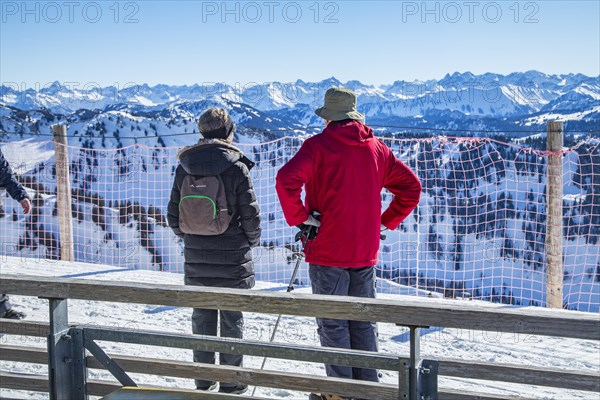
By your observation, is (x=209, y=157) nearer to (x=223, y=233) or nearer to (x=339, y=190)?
(x=223, y=233)

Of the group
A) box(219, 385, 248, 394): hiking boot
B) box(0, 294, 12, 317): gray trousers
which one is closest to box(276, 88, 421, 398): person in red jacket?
box(219, 385, 248, 394): hiking boot

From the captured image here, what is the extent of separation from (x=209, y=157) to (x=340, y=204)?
2.64 feet

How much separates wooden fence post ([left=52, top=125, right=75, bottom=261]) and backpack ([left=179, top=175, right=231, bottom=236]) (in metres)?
4.77

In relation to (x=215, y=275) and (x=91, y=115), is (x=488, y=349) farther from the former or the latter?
(x=91, y=115)

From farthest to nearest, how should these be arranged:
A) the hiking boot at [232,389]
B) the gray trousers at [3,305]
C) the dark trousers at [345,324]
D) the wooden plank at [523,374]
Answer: the gray trousers at [3,305] → the hiking boot at [232,389] → the dark trousers at [345,324] → the wooden plank at [523,374]

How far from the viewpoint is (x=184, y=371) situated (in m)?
2.88

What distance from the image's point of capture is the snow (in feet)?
12.7

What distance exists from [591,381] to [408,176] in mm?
1344

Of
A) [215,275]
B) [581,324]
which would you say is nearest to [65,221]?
[215,275]

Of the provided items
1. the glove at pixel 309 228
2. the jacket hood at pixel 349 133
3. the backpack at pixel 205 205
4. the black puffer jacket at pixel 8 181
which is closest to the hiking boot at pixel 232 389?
the backpack at pixel 205 205

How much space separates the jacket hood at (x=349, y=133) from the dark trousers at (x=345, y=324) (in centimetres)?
66

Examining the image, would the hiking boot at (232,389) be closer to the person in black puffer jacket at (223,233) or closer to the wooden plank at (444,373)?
the person in black puffer jacket at (223,233)

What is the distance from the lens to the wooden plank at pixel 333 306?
1940 mm

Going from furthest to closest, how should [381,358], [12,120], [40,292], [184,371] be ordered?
[12,120], [184,371], [40,292], [381,358]
